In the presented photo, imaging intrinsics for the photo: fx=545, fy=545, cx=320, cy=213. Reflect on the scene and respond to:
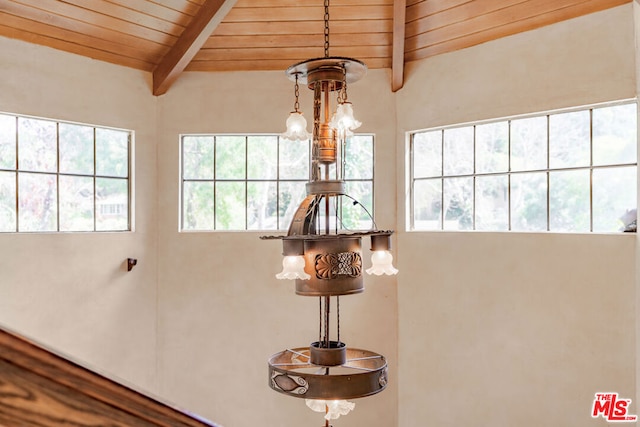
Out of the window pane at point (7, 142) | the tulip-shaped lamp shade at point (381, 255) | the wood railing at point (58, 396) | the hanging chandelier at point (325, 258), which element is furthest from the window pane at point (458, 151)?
the wood railing at point (58, 396)

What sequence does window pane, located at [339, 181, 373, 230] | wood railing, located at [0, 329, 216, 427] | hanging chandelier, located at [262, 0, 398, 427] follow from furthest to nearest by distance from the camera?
window pane, located at [339, 181, 373, 230] < hanging chandelier, located at [262, 0, 398, 427] < wood railing, located at [0, 329, 216, 427]

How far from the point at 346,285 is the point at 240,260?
2644 mm

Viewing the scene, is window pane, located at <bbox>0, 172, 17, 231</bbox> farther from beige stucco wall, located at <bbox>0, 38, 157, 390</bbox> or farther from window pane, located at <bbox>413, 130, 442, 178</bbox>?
window pane, located at <bbox>413, 130, 442, 178</bbox>

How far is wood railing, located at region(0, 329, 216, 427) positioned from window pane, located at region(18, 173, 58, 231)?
13.3ft

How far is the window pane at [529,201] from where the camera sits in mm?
4285

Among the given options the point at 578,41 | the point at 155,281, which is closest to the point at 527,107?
the point at 578,41

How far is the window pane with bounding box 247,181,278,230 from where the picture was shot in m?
5.29

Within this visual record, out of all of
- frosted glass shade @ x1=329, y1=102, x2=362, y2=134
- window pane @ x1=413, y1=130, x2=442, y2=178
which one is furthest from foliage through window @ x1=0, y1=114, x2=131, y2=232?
frosted glass shade @ x1=329, y1=102, x2=362, y2=134

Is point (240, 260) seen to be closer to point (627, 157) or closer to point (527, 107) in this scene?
point (527, 107)

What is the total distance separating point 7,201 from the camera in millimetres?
4223

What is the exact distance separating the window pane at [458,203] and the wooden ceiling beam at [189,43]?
2419mm

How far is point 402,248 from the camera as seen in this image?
511 cm

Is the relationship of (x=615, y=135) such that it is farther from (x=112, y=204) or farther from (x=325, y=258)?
(x=112, y=204)

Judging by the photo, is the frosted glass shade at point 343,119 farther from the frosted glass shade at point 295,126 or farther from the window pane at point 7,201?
the window pane at point 7,201
